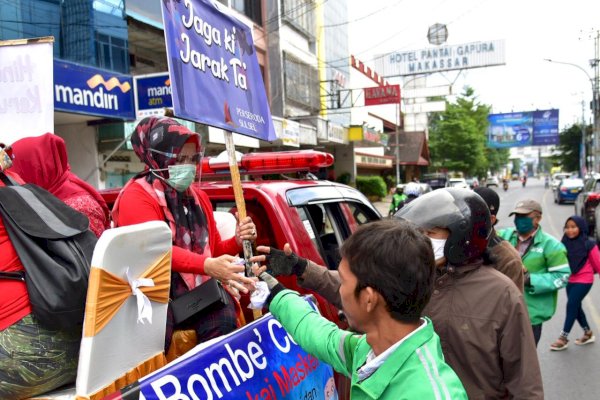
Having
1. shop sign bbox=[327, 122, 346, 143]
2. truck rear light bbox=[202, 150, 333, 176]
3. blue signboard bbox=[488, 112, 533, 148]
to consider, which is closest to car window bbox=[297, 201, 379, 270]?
truck rear light bbox=[202, 150, 333, 176]

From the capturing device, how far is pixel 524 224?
4438 millimetres

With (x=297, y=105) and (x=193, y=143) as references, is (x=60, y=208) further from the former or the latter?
(x=297, y=105)

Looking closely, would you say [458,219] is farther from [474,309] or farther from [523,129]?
[523,129]

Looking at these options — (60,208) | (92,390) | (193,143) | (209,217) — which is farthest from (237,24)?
(92,390)

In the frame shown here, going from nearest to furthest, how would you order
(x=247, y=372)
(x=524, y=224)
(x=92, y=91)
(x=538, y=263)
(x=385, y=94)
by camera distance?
1. (x=247, y=372)
2. (x=538, y=263)
3. (x=524, y=224)
4. (x=92, y=91)
5. (x=385, y=94)

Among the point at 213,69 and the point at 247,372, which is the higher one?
the point at 213,69

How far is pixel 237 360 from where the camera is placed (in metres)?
1.90

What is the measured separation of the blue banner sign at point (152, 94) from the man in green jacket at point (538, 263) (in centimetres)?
738

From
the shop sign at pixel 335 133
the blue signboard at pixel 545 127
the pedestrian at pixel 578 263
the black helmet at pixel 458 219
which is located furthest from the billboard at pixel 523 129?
the black helmet at pixel 458 219

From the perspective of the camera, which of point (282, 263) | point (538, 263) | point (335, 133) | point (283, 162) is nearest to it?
point (282, 263)

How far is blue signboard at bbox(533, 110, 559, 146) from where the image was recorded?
5006 cm

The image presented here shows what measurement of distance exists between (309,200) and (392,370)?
1.87 meters

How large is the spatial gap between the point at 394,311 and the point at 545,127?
55.1 meters

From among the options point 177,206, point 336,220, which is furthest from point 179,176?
point 336,220
